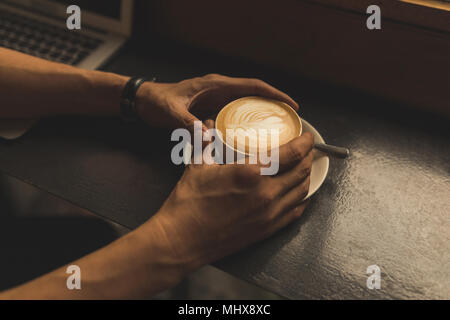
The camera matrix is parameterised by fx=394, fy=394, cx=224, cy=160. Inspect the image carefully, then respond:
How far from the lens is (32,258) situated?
0.95m

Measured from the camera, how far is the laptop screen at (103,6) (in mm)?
1144

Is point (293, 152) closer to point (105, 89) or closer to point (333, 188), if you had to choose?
point (333, 188)

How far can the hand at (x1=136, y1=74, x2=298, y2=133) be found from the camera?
0.88 meters

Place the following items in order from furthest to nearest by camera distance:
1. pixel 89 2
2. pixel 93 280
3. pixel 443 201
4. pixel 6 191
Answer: pixel 6 191 < pixel 89 2 < pixel 443 201 < pixel 93 280

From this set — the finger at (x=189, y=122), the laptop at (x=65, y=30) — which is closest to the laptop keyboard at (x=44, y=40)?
the laptop at (x=65, y=30)

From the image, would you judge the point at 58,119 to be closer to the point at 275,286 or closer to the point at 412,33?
the point at 275,286

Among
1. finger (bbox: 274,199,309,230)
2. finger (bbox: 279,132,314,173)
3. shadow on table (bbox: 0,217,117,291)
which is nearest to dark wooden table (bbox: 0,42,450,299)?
finger (bbox: 274,199,309,230)

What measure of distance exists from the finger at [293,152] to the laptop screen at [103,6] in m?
0.71

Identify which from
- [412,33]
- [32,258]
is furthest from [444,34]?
[32,258]

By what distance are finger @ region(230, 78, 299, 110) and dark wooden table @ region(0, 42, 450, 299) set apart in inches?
5.2

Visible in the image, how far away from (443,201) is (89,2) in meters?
1.08

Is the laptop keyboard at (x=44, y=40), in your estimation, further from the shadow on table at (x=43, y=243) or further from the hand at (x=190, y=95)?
the shadow on table at (x=43, y=243)

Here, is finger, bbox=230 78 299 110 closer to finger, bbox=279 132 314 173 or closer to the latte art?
the latte art

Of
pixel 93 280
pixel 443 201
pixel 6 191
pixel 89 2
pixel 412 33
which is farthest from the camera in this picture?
pixel 6 191
